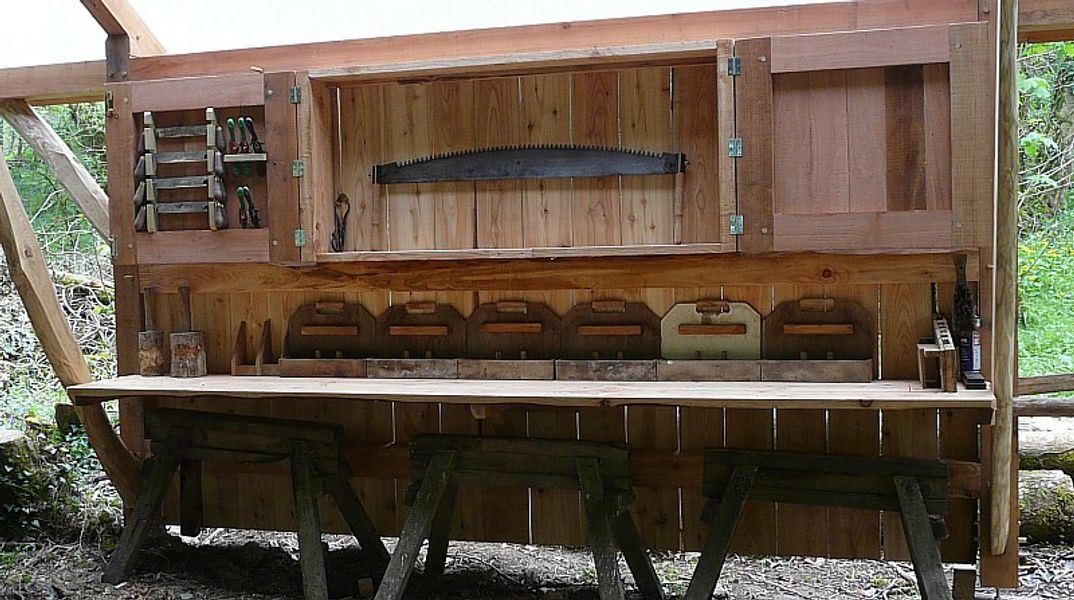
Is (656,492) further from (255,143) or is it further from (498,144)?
(255,143)

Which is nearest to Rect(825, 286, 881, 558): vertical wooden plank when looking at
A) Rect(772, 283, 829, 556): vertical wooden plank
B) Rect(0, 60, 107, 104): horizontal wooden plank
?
Rect(772, 283, 829, 556): vertical wooden plank

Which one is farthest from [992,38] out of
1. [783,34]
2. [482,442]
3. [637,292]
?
[482,442]

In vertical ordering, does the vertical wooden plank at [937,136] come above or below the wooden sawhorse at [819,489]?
above

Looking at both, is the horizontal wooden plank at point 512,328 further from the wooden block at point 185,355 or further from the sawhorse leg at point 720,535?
the wooden block at point 185,355

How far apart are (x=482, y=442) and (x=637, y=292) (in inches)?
29.8

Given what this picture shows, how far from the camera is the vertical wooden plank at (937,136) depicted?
2803 millimetres

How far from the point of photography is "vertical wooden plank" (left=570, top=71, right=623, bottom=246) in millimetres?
3262

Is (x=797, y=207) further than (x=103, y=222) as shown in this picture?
No

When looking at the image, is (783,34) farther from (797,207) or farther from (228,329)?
(228,329)

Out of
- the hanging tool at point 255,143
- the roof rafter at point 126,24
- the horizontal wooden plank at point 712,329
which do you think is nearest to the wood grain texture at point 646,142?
the horizontal wooden plank at point 712,329

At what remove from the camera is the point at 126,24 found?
11.7ft

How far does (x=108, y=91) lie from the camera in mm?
3443

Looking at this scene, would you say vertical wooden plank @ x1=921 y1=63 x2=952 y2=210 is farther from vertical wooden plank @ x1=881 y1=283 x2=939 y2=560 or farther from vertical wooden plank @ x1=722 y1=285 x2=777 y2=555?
vertical wooden plank @ x1=722 y1=285 x2=777 y2=555

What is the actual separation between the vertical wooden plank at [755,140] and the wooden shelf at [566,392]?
488 mm
